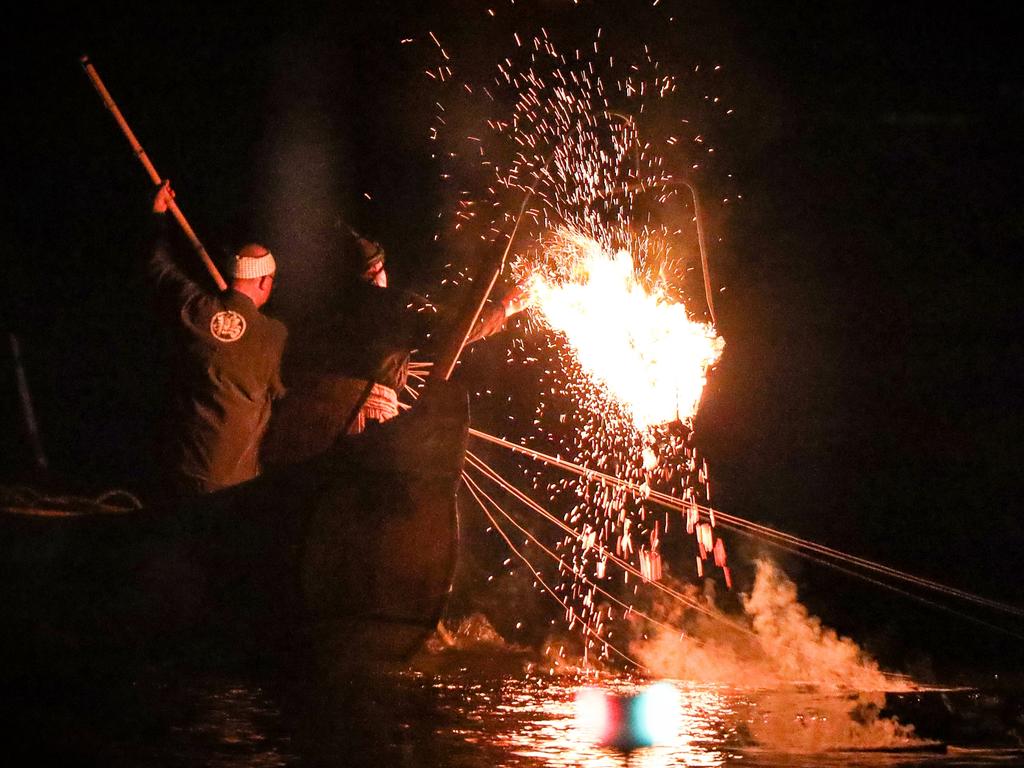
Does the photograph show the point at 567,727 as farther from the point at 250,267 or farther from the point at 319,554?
the point at 250,267

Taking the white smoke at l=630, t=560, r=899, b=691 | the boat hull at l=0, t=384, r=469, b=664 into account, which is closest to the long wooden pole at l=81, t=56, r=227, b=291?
the boat hull at l=0, t=384, r=469, b=664

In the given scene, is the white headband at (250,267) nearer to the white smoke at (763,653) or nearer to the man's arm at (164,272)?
the man's arm at (164,272)

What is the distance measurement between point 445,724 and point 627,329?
8.05ft

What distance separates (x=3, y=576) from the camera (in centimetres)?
629

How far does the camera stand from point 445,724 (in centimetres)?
622

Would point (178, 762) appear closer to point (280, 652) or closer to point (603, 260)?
point (280, 652)

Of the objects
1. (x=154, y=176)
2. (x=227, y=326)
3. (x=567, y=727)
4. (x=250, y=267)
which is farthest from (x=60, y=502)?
(x=567, y=727)

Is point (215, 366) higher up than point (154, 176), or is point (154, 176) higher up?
point (154, 176)

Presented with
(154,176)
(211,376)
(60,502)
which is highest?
Result: (154,176)

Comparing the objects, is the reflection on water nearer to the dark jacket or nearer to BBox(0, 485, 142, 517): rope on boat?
the dark jacket

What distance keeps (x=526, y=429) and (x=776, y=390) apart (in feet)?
8.66

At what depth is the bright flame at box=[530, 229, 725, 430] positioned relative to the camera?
6.93 meters

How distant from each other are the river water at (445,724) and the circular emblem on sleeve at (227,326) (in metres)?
1.70

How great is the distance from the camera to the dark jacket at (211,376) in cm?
604
